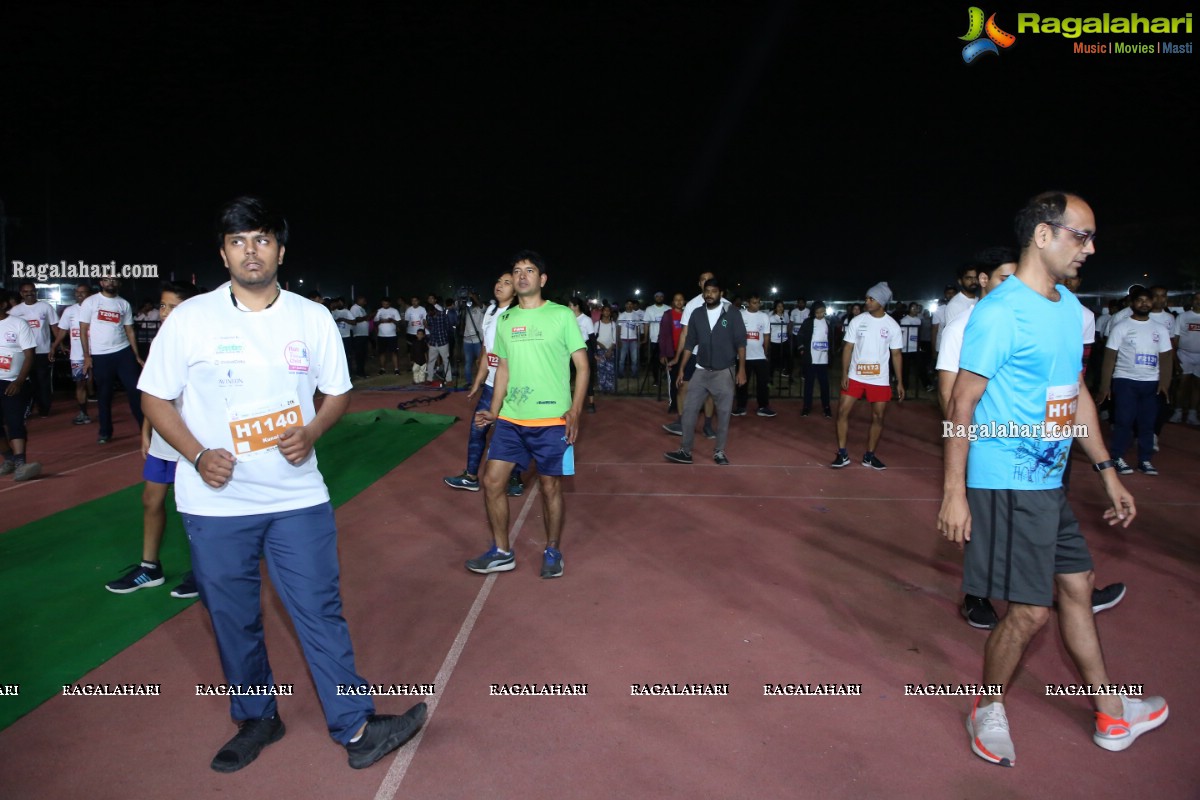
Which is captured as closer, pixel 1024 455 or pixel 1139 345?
pixel 1024 455

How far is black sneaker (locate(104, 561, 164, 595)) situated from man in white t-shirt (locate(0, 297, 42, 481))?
13.4ft

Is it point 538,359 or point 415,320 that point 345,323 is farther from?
point 538,359

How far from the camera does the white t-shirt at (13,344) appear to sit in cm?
734

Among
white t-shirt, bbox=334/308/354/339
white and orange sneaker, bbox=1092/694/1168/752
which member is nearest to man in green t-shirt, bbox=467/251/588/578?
white and orange sneaker, bbox=1092/694/1168/752

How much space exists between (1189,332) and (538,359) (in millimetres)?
11439

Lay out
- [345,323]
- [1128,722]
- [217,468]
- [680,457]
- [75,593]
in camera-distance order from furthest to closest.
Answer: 1. [345,323]
2. [680,457]
3. [75,593]
4. [1128,722]
5. [217,468]

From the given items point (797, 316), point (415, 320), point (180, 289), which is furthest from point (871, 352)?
point (415, 320)

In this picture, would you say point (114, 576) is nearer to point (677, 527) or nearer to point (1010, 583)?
point (677, 527)

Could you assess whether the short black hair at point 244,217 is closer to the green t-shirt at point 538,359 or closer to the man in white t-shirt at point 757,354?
the green t-shirt at point 538,359

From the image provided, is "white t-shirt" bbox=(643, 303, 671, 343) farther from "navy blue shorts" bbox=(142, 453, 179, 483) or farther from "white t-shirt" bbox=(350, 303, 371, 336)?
"navy blue shorts" bbox=(142, 453, 179, 483)

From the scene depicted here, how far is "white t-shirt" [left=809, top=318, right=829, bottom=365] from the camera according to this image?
12008mm

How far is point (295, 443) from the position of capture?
273 centimetres

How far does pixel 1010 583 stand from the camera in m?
2.95

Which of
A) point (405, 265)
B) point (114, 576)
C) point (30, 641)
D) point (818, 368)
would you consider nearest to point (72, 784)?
point (30, 641)
